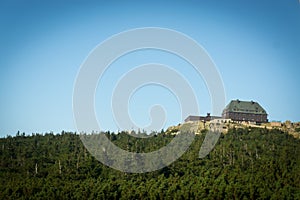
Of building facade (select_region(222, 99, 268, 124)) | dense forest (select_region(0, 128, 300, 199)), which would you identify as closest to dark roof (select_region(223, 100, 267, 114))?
building facade (select_region(222, 99, 268, 124))

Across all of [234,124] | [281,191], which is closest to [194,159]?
[281,191]

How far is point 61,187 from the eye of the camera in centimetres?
3669

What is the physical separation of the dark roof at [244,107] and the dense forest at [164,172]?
13241 mm

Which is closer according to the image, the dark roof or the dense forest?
the dense forest

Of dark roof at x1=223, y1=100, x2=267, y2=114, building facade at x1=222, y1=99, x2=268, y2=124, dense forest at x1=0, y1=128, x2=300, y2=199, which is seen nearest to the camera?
dense forest at x1=0, y1=128, x2=300, y2=199

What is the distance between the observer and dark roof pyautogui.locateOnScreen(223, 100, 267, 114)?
70.2 meters

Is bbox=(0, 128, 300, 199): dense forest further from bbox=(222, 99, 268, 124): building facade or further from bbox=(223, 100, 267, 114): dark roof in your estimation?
bbox=(223, 100, 267, 114): dark roof

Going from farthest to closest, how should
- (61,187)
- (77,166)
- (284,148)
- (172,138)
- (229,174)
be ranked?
(172,138)
(284,148)
(77,166)
(229,174)
(61,187)

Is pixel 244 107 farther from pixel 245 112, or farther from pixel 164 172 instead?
pixel 164 172

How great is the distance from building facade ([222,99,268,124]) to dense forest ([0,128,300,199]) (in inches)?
497

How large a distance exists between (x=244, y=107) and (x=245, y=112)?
1.00 m

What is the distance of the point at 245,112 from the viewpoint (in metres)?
70.2

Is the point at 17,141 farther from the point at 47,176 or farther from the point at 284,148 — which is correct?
the point at 284,148

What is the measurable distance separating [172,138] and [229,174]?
1884 centimetres
